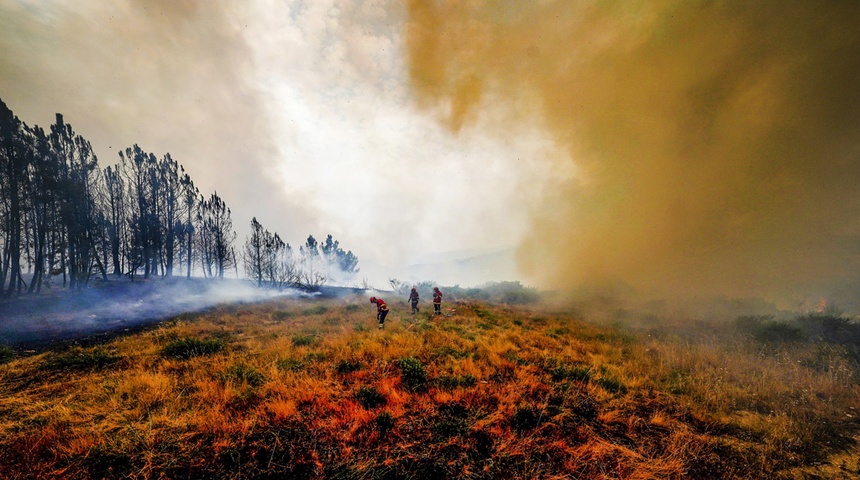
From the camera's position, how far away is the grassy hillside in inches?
154

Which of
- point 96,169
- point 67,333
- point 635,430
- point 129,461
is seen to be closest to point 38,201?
point 96,169

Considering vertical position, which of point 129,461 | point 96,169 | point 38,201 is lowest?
point 129,461

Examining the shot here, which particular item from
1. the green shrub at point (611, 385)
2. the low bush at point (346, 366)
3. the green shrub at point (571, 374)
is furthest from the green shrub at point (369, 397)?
the green shrub at point (611, 385)

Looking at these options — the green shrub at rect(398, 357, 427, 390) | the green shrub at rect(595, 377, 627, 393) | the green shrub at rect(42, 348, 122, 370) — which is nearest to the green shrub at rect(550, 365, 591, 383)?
the green shrub at rect(595, 377, 627, 393)

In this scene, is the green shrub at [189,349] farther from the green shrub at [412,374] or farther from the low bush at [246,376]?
the green shrub at [412,374]

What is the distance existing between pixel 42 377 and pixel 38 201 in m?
27.9

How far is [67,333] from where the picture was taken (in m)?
13.0

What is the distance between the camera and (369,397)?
552cm

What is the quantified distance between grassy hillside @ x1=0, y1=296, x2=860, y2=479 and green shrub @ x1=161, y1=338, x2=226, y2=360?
0.19 feet

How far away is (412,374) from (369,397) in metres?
1.36

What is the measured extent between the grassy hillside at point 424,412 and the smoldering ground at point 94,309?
20.5 ft

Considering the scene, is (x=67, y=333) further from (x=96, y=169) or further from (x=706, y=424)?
(x=706, y=424)

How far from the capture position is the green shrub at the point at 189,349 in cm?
852

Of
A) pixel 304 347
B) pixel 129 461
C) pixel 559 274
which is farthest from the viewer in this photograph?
pixel 559 274
